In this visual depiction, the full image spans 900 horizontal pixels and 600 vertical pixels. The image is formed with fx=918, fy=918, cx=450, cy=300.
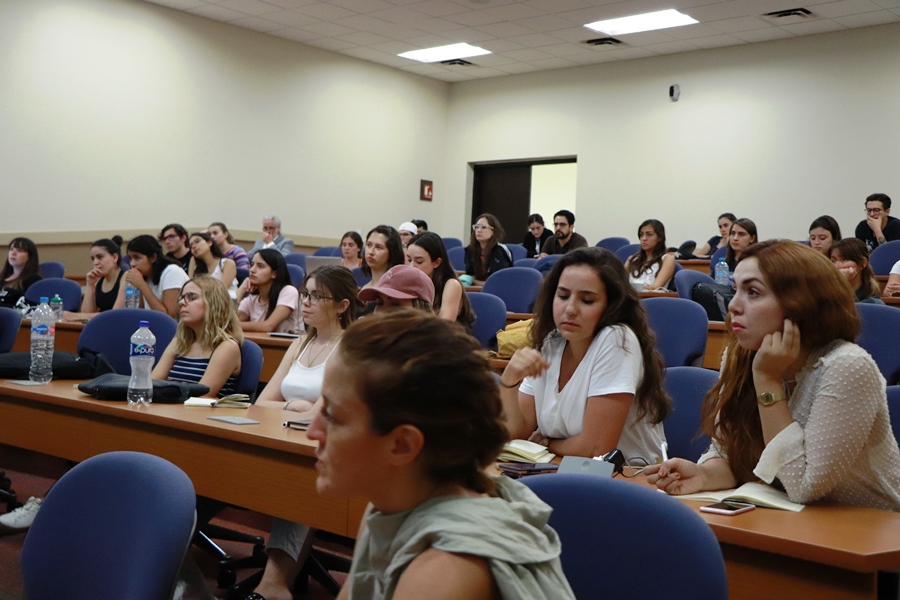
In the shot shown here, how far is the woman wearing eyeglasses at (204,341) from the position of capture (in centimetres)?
369

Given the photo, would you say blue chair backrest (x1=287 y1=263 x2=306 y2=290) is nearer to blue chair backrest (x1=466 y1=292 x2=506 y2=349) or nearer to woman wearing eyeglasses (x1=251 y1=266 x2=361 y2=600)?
blue chair backrest (x1=466 y1=292 x2=506 y2=349)

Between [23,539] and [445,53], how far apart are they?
8576 millimetres

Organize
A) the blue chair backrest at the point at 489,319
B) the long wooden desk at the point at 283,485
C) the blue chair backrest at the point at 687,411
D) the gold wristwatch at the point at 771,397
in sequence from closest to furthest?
the long wooden desk at the point at 283,485, the gold wristwatch at the point at 771,397, the blue chair backrest at the point at 687,411, the blue chair backrest at the point at 489,319

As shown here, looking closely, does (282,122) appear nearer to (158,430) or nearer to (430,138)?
(430,138)

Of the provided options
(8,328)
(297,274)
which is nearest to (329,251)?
(297,274)

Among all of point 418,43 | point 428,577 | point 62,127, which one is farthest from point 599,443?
point 418,43

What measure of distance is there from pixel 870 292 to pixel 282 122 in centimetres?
733

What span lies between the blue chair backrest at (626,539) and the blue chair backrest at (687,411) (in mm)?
1205

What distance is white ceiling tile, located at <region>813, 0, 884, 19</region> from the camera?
826cm

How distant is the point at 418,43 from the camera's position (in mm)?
10305

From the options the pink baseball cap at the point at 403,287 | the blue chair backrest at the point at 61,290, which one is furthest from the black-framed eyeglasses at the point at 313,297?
the blue chair backrest at the point at 61,290

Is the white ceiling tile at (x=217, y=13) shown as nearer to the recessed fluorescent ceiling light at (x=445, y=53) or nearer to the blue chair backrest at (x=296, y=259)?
the recessed fluorescent ceiling light at (x=445, y=53)

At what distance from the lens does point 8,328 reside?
450cm

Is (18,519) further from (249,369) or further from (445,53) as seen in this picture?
(445,53)
